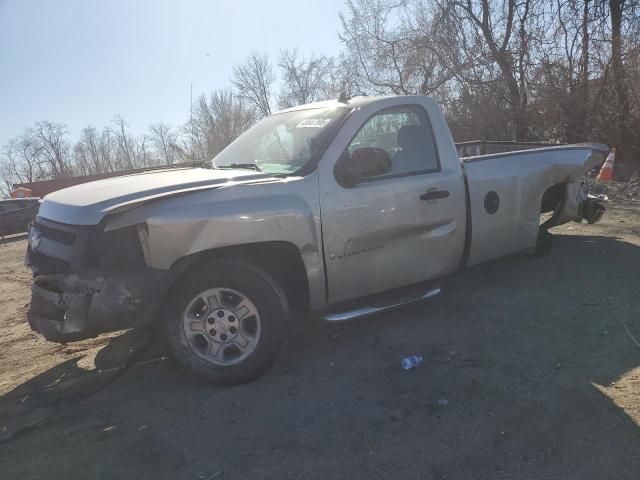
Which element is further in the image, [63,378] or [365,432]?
[63,378]

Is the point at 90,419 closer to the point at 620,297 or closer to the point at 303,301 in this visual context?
the point at 303,301

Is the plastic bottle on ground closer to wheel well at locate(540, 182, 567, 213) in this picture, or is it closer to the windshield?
the windshield

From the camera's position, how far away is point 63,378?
3826mm

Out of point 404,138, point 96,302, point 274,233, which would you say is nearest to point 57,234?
point 96,302

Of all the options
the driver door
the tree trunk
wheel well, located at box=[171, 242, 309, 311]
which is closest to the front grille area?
wheel well, located at box=[171, 242, 309, 311]

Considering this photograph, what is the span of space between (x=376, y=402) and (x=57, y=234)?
2.36 metres

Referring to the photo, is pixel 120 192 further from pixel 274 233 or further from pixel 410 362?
pixel 410 362

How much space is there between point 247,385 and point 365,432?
3.14 feet

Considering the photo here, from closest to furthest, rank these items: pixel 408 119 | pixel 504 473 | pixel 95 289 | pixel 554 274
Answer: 1. pixel 504 473
2. pixel 95 289
3. pixel 408 119
4. pixel 554 274

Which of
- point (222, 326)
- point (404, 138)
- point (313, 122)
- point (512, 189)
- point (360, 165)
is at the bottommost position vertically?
point (222, 326)

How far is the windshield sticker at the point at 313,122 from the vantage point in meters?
4.06

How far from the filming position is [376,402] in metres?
3.19

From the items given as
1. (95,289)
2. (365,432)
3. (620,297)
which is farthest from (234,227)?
(620,297)

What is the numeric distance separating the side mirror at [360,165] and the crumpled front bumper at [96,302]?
148 cm
